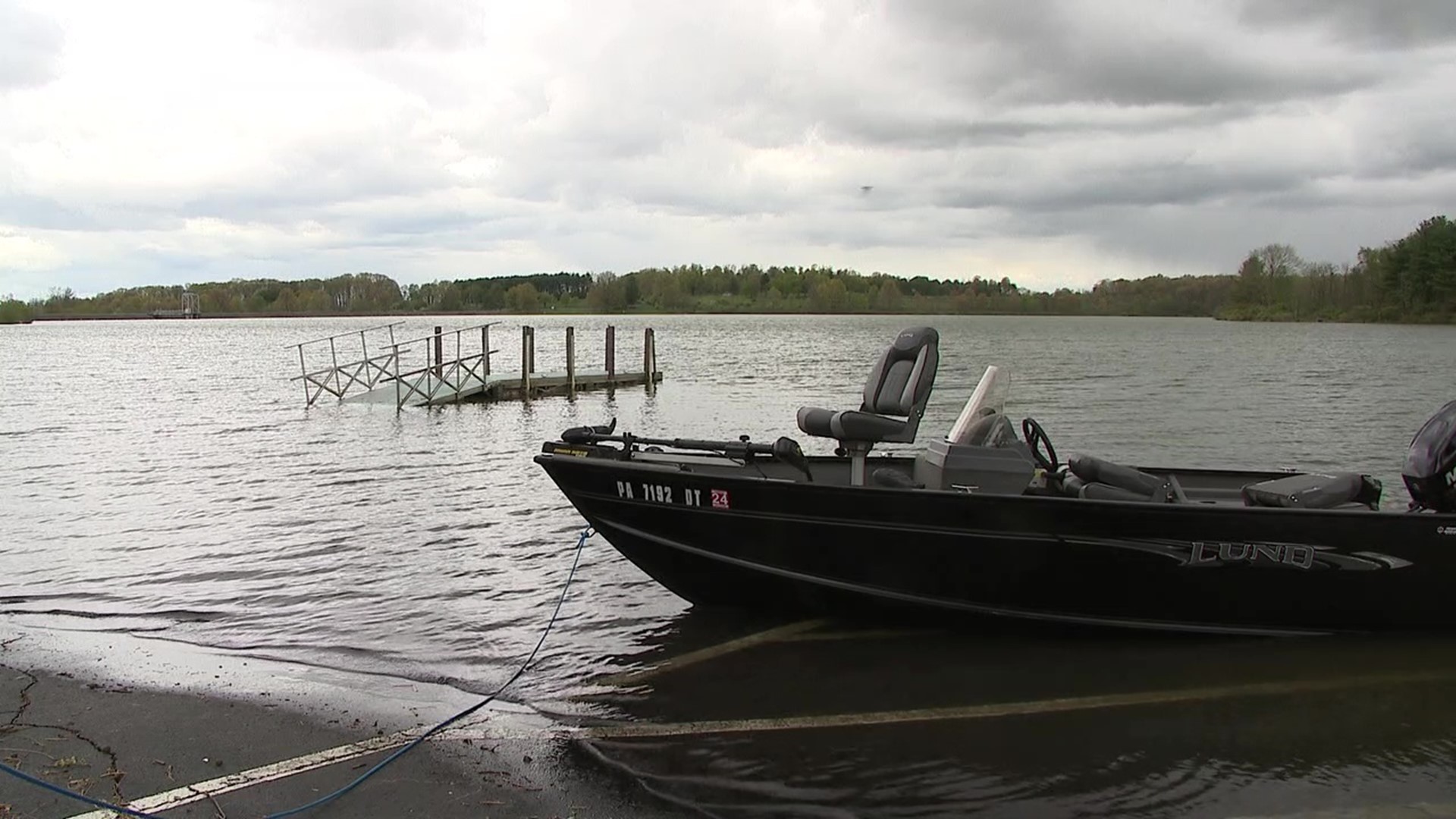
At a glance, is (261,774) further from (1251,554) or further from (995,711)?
(1251,554)

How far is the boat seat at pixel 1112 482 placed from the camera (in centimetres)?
660

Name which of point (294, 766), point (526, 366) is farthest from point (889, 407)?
→ point (526, 366)

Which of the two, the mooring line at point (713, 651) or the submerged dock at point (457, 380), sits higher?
the submerged dock at point (457, 380)

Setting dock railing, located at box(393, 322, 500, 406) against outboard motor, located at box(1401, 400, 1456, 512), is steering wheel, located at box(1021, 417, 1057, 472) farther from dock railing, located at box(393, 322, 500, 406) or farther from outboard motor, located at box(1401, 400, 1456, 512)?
dock railing, located at box(393, 322, 500, 406)

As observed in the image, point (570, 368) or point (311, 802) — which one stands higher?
point (570, 368)

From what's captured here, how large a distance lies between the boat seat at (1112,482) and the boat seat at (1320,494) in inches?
23.4

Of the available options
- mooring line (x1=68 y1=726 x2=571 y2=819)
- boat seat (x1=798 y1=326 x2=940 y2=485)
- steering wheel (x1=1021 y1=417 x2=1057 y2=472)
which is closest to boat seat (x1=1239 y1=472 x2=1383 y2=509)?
steering wheel (x1=1021 y1=417 x2=1057 y2=472)

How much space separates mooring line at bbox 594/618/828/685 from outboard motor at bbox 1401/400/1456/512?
3981 mm

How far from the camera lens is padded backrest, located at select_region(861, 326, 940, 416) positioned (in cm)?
712

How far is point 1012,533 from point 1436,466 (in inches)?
110

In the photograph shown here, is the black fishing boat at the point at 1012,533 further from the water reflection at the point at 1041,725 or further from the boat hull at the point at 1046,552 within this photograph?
the water reflection at the point at 1041,725

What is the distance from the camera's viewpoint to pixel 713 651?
6957mm

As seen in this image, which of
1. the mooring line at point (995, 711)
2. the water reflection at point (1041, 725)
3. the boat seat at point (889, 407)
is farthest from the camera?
the boat seat at point (889, 407)

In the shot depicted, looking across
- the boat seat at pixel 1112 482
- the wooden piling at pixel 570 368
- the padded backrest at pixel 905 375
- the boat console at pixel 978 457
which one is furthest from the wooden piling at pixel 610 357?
the boat seat at pixel 1112 482
